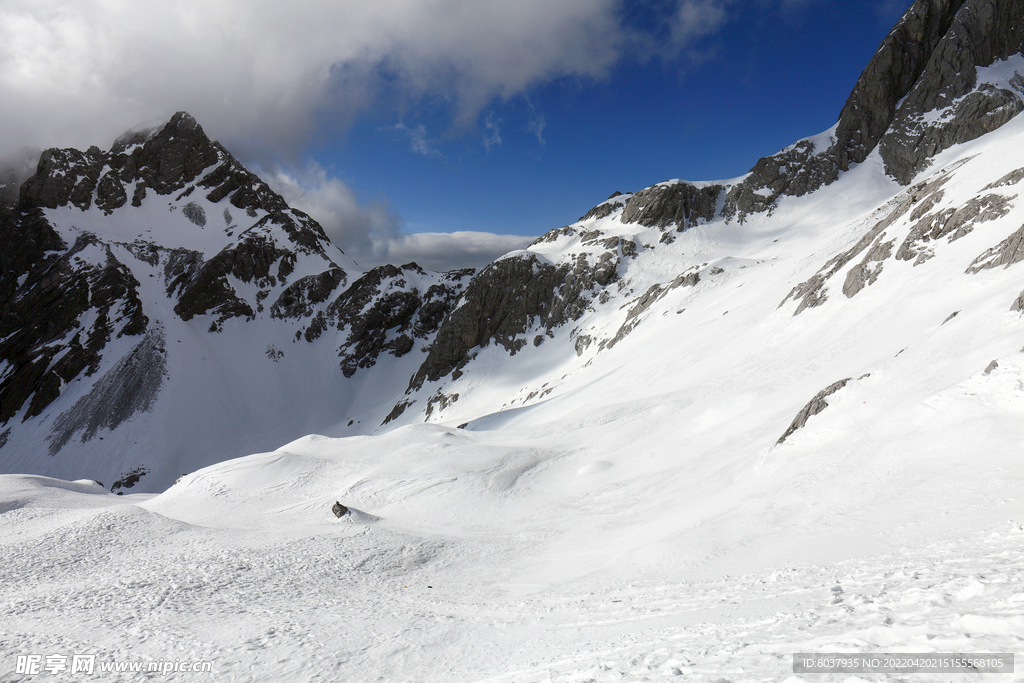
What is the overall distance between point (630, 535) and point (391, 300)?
94.8 metres

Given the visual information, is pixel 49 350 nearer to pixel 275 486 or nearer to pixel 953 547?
pixel 275 486

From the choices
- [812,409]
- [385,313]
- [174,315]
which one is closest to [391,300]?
[385,313]

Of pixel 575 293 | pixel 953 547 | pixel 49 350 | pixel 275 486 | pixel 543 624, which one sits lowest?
pixel 543 624

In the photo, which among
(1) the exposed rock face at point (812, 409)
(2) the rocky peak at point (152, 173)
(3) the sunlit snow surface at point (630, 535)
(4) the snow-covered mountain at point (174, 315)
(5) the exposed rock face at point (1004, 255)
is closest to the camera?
(3) the sunlit snow surface at point (630, 535)

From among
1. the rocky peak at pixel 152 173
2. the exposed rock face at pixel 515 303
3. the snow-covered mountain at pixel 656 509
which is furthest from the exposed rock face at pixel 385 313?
the rocky peak at pixel 152 173

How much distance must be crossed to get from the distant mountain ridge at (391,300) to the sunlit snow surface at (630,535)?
21600 mm

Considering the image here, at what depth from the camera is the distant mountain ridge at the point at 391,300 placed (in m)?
68.6

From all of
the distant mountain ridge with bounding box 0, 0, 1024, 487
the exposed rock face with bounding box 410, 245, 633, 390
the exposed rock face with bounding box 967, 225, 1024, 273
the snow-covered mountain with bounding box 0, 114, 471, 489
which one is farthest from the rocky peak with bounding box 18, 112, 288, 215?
the exposed rock face with bounding box 967, 225, 1024, 273

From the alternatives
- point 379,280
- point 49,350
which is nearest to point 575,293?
point 379,280

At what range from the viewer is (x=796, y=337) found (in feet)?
88.7

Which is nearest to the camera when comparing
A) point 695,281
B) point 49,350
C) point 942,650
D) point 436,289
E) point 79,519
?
point 942,650

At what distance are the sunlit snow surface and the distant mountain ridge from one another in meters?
21.6

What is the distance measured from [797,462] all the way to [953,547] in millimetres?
6722

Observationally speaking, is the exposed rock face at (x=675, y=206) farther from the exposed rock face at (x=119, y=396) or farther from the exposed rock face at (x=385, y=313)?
the exposed rock face at (x=119, y=396)
